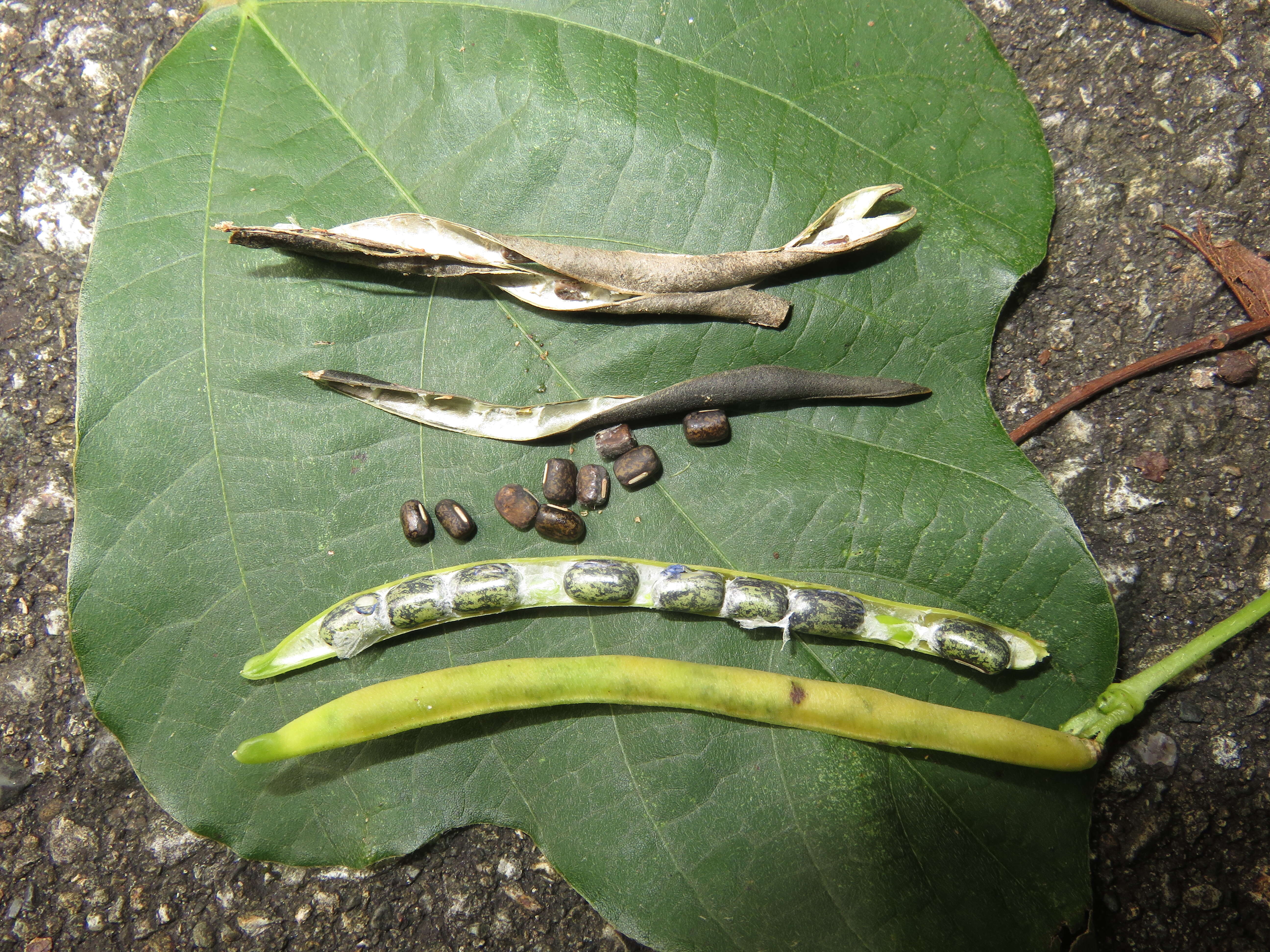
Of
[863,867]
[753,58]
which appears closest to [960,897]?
[863,867]

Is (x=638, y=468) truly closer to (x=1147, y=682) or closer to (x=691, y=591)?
(x=691, y=591)

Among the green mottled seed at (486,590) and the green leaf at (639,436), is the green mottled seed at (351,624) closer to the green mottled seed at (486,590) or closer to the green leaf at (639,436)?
the green leaf at (639,436)

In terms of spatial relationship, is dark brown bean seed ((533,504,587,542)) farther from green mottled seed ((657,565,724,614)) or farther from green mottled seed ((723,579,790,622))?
green mottled seed ((723,579,790,622))

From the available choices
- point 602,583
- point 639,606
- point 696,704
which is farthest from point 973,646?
point 602,583

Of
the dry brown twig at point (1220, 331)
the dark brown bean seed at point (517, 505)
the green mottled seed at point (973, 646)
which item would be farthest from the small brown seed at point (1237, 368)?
the dark brown bean seed at point (517, 505)

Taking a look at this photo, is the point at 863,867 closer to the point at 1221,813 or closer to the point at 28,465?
the point at 1221,813

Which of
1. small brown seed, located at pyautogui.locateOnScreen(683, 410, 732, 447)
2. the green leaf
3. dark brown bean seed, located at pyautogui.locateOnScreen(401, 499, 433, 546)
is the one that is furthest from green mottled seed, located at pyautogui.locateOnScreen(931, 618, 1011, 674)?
dark brown bean seed, located at pyautogui.locateOnScreen(401, 499, 433, 546)
